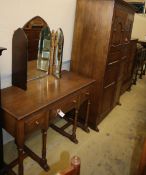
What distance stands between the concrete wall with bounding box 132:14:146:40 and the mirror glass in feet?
12.8

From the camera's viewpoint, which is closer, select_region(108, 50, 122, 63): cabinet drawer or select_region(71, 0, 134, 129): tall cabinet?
select_region(71, 0, 134, 129): tall cabinet

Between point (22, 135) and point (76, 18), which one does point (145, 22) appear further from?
point (22, 135)

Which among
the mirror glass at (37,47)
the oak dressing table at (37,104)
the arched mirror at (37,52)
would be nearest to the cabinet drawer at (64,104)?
the oak dressing table at (37,104)

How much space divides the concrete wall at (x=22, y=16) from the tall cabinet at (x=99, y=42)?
0.53 feet

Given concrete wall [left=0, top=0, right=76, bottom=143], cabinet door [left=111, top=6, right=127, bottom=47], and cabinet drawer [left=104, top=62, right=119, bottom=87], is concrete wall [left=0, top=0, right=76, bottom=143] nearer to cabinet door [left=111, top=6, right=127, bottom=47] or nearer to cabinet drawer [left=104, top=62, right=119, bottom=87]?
cabinet door [left=111, top=6, right=127, bottom=47]

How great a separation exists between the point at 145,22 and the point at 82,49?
4.01 meters

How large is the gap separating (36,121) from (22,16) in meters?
0.96

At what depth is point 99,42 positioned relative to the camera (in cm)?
215

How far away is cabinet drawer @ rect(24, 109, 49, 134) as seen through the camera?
1407 millimetres

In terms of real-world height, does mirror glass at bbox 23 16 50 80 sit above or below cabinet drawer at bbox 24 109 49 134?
→ above

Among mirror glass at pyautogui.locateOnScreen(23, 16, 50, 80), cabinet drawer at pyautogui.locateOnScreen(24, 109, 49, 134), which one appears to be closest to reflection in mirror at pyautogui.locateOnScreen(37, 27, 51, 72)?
mirror glass at pyautogui.locateOnScreen(23, 16, 50, 80)

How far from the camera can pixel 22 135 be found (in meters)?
1.38

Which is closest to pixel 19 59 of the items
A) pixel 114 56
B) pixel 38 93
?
pixel 38 93

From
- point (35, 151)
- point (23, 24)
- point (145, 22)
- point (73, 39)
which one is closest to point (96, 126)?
point (35, 151)
